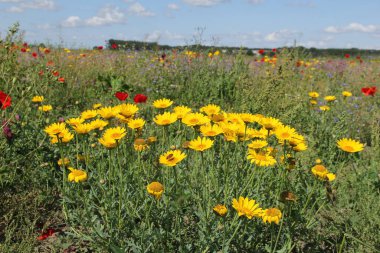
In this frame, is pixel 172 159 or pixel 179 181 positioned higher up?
pixel 172 159

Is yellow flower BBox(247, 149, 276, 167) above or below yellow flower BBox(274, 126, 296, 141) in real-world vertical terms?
below

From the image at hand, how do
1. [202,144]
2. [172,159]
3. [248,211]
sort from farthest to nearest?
[202,144] < [172,159] < [248,211]

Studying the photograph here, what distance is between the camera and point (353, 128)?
4719 mm

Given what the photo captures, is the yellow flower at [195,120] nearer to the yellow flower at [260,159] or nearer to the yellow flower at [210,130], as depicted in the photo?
the yellow flower at [210,130]

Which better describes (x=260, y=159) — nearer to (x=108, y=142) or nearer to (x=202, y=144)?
(x=202, y=144)

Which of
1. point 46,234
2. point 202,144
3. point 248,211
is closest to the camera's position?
point 248,211

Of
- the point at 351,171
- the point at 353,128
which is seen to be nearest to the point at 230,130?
the point at 351,171

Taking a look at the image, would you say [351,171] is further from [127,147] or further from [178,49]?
[178,49]

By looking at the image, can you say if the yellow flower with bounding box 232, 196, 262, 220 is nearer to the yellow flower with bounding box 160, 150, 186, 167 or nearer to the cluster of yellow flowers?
the cluster of yellow flowers

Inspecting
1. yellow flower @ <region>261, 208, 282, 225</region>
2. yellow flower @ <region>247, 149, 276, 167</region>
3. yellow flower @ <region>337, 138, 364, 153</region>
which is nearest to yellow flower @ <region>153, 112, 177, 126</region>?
yellow flower @ <region>247, 149, 276, 167</region>

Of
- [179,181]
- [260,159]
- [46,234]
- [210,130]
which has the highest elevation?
[210,130]

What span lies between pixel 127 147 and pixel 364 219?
5.65 feet

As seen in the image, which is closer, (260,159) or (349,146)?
Answer: (260,159)

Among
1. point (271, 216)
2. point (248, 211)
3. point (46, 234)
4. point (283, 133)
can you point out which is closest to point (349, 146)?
point (283, 133)
